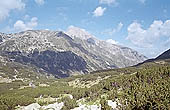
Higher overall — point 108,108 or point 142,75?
point 142,75

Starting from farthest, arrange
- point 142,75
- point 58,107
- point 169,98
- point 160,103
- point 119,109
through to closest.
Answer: point 142,75 < point 58,107 < point 119,109 < point 169,98 < point 160,103

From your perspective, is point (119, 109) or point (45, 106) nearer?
point (119, 109)

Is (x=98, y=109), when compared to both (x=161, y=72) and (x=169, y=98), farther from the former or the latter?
(x=161, y=72)

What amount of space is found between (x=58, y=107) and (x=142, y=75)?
82.9 m

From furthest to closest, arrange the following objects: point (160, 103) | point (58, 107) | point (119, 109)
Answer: point (58, 107), point (119, 109), point (160, 103)

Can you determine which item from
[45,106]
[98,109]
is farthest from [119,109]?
[45,106]

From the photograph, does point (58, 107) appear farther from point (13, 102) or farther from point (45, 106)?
point (13, 102)

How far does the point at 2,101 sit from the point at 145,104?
13506 centimetres

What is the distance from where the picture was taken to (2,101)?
186m

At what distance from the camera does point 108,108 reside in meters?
123

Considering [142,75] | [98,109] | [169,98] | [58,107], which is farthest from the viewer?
[142,75]

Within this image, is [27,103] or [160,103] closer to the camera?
[160,103]

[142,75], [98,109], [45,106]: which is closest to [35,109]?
[45,106]

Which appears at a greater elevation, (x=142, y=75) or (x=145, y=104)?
(x=142, y=75)
